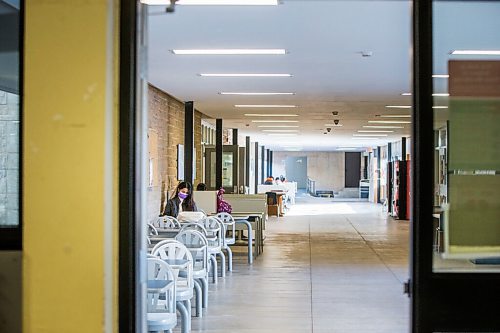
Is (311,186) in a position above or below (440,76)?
below

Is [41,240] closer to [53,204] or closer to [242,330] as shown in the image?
[53,204]

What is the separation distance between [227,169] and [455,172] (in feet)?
48.9

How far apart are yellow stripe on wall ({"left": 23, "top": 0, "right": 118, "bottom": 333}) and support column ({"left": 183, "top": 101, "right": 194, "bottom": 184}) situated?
9792 mm

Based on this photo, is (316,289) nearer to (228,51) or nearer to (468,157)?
(228,51)

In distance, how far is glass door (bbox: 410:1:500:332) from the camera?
3.04 m

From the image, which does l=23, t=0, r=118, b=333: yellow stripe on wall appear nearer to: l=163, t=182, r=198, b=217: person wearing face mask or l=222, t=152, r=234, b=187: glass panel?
l=163, t=182, r=198, b=217: person wearing face mask

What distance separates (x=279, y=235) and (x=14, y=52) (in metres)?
12.9

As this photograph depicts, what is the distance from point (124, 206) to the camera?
3.10 m

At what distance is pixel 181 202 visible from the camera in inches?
438

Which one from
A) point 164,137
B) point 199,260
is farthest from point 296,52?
point 164,137

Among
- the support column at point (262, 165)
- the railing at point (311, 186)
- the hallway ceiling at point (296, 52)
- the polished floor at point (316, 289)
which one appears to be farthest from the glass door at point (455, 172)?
the railing at point (311, 186)

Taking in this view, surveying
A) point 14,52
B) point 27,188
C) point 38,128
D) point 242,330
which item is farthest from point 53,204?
point 242,330

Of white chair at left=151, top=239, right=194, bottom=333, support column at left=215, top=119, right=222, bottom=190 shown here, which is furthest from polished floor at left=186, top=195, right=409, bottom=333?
support column at left=215, top=119, right=222, bottom=190

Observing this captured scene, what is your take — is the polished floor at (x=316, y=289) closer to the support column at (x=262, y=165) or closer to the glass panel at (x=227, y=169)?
the glass panel at (x=227, y=169)
